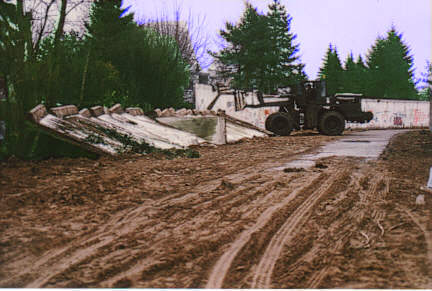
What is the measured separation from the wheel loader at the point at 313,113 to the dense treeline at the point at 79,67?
3.97 metres

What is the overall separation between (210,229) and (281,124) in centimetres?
1230

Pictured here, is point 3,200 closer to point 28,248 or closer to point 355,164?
point 28,248

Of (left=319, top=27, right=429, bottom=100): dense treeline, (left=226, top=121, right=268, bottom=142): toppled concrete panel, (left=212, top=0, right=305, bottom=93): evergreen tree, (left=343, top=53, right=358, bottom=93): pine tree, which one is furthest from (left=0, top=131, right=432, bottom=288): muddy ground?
(left=343, top=53, right=358, bottom=93): pine tree

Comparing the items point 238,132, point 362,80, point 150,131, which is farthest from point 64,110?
point 362,80

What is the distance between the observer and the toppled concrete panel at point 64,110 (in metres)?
6.54

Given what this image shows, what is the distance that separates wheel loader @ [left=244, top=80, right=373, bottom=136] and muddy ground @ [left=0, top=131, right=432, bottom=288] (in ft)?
31.7

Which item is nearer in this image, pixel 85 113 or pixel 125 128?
pixel 85 113

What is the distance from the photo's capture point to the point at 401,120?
28234 millimetres

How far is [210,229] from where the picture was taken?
3.08 metres

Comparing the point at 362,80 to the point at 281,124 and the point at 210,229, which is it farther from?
the point at 210,229

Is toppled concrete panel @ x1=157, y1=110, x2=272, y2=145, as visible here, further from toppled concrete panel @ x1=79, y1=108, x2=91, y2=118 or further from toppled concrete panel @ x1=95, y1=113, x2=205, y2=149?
toppled concrete panel @ x1=79, y1=108, x2=91, y2=118

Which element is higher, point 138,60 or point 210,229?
point 138,60

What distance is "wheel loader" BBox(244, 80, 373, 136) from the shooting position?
49.4ft

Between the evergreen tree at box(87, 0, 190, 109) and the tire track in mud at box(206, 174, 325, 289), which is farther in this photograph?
the evergreen tree at box(87, 0, 190, 109)
